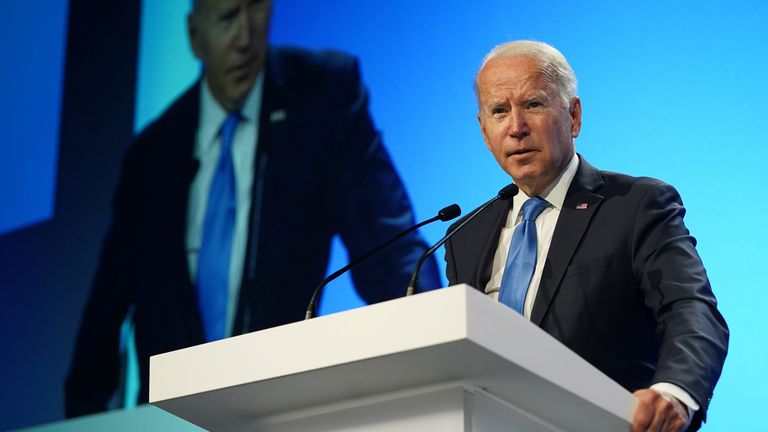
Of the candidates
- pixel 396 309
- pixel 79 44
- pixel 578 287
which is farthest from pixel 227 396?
Result: pixel 79 44

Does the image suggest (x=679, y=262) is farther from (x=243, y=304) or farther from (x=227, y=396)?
(x=243, y=304)

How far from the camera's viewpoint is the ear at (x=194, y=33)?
16.5 ft

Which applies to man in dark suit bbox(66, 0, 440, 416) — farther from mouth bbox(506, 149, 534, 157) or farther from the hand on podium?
the hand on podium

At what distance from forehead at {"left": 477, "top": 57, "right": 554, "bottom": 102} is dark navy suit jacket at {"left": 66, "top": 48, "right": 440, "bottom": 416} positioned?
1554 mm

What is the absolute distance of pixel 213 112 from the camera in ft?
16.2

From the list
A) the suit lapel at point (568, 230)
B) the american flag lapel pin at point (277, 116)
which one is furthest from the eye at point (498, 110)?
the american flag lapel pin at point (277, 116)

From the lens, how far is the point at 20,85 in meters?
5.63

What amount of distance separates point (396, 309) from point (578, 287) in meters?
0.71

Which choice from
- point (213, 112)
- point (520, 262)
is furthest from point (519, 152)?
point (213, 112)

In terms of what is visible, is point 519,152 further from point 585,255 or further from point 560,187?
point 585,255

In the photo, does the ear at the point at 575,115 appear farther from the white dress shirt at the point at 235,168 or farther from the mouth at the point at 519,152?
the white dress shirt at the point at 235,168

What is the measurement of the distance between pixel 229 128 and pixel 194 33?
550mm

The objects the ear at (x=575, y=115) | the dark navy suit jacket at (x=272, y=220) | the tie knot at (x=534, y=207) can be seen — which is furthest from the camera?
the dark navy suit jacket at (x=272, y=220)

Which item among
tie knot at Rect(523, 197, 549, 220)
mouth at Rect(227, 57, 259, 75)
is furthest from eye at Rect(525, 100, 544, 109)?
mouth at Rect(227, 57, 259, 75)
